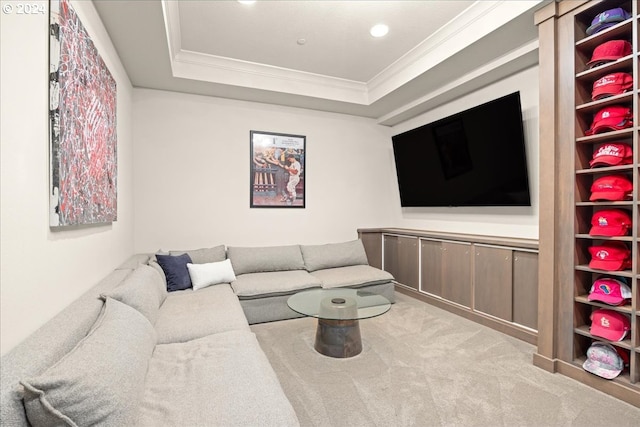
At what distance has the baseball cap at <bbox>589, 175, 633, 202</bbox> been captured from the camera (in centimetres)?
204

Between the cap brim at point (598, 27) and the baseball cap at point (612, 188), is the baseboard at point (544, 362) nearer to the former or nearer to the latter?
the baseball cap at point (612, 188)

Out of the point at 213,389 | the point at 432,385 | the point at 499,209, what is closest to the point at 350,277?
the point at 432,385

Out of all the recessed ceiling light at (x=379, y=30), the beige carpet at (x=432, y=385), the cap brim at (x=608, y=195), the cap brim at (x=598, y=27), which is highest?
the recessed ceiling light at (x=379, y=30)

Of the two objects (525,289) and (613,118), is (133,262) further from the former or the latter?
(613,118)

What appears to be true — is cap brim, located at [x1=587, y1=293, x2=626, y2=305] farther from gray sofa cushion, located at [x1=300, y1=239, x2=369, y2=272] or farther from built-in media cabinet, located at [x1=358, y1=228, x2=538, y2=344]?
gray sofa cushion, located at [x1=300, y1=239, x2=369, y2=272]

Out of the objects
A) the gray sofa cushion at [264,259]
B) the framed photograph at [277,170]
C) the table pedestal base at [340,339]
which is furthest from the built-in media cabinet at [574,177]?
the framed photograph at [277,170]

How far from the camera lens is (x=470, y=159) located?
3531mm

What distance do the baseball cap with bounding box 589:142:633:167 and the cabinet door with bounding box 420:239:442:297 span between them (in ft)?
6.32

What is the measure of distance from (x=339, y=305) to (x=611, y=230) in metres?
1.95

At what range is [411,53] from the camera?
11.3 ft

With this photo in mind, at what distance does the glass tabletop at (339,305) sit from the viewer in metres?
2.48

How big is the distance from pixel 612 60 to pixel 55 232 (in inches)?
138

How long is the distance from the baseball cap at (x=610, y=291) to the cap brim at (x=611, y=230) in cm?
33

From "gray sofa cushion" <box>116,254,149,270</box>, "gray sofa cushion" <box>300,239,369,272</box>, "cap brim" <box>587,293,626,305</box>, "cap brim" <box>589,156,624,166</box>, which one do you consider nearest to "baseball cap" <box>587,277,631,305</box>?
"cap brim" <box>587,293,626,305</box>
